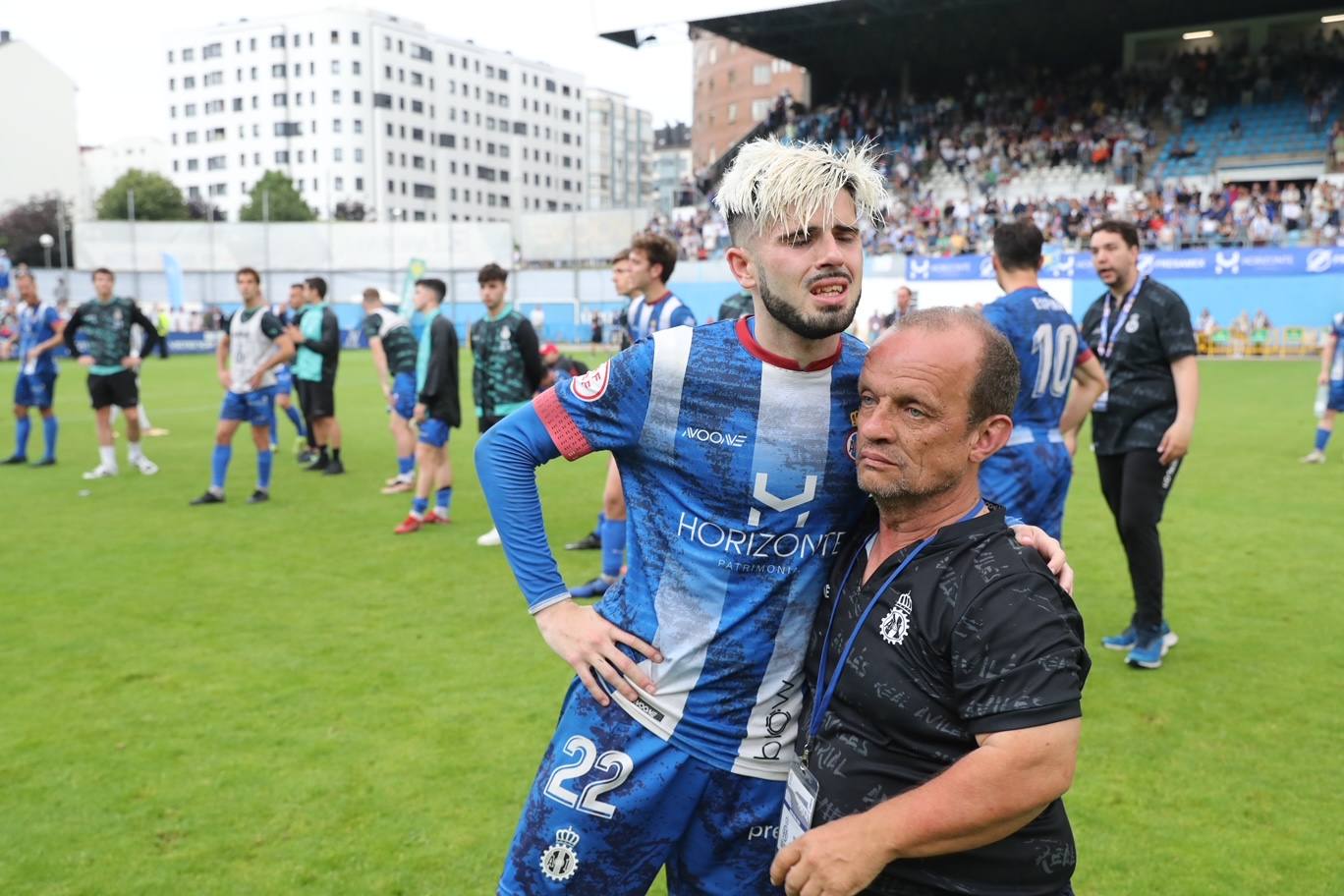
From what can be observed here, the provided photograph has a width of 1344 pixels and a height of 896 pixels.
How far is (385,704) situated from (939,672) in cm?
420

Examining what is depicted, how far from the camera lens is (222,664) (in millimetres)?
6113

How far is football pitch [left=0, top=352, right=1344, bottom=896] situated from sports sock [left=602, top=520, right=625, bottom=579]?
536 millimetres

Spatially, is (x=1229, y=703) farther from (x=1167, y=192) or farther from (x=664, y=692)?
(x=1167, y=192)

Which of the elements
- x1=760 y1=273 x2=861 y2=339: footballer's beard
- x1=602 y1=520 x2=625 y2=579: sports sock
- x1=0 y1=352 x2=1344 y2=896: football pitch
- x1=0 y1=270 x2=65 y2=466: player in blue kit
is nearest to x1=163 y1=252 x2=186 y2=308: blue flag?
x1=0 y1=270 x2=65 y2=466: player in blue kit

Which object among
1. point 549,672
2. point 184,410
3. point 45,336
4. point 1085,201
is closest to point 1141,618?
point 549,672

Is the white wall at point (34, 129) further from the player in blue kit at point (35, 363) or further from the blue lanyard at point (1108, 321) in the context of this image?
the blue lanyard at point (1108, 321)

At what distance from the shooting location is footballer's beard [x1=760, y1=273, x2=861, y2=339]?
7.43ft

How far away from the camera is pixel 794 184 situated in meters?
2.27

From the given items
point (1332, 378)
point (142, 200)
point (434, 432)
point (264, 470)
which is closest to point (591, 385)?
point (434, 432)

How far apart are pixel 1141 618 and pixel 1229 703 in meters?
0.69

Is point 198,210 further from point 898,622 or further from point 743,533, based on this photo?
point 898,622

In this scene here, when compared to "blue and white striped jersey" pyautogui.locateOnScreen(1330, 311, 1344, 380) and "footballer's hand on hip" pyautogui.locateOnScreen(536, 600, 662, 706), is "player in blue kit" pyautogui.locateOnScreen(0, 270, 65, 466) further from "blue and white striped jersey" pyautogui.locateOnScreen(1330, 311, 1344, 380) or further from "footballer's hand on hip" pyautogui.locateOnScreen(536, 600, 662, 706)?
"blue and white striped jersey" pyautogui.locateOnScreen(1330, 311, 1344, 380)

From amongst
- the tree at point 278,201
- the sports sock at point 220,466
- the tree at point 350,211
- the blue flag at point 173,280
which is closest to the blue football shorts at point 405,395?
the sports sock at point 220,466

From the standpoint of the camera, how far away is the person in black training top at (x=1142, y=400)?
5781 mm
